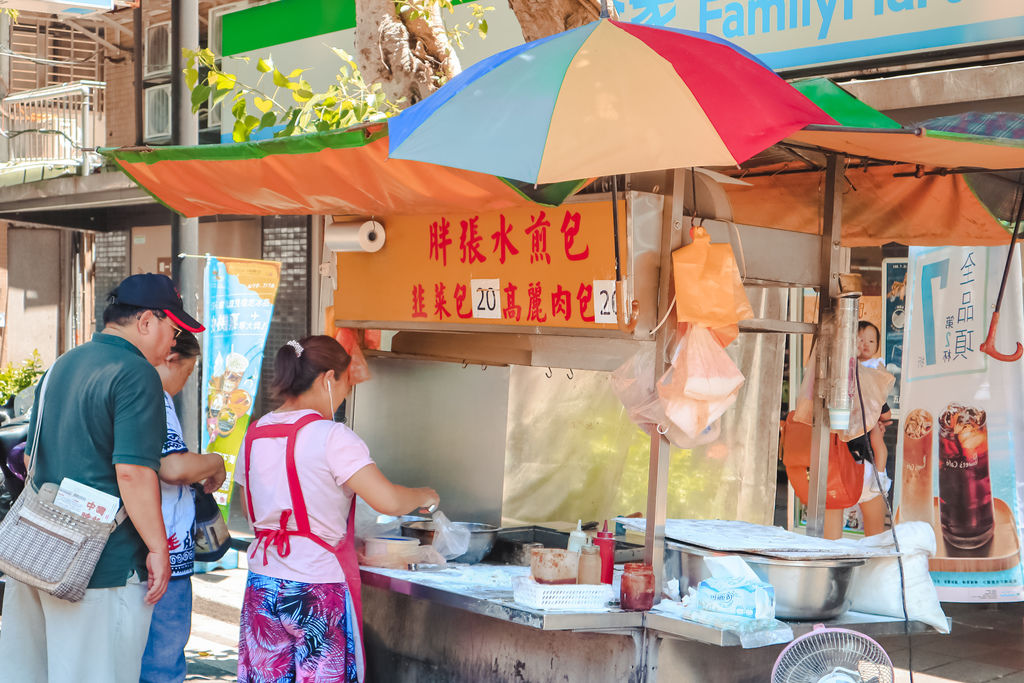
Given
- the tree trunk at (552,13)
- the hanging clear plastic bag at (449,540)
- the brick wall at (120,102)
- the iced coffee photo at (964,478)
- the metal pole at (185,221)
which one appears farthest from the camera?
the brick wall at (120,102)

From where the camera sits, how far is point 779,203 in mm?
4621

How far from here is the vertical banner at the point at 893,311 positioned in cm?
716

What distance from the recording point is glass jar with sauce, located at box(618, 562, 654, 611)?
3479mm

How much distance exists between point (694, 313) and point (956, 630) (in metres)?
4.55

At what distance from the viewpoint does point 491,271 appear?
13.2 ft

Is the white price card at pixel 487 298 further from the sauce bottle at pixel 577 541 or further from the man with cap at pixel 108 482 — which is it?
the man with cap at pixel 108 482

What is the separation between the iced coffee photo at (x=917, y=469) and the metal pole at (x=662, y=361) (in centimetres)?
343

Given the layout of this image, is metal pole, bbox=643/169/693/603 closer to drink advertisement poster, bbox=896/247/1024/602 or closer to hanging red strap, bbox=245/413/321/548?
hanging red strap, bbox=245/413/321/548

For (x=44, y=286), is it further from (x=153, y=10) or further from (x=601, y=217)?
(x=601, y=217)

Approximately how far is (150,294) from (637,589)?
6.26 ft

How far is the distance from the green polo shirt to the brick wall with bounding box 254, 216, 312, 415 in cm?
765

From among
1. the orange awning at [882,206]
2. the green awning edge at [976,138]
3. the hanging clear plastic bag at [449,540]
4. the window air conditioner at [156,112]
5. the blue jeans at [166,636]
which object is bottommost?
the blue jeans at [166,636]

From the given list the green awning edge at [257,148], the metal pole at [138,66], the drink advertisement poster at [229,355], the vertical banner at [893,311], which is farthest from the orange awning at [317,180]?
the metal pole at [138,66]

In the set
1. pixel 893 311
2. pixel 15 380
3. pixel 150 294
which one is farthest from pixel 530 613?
pixel 15 380
